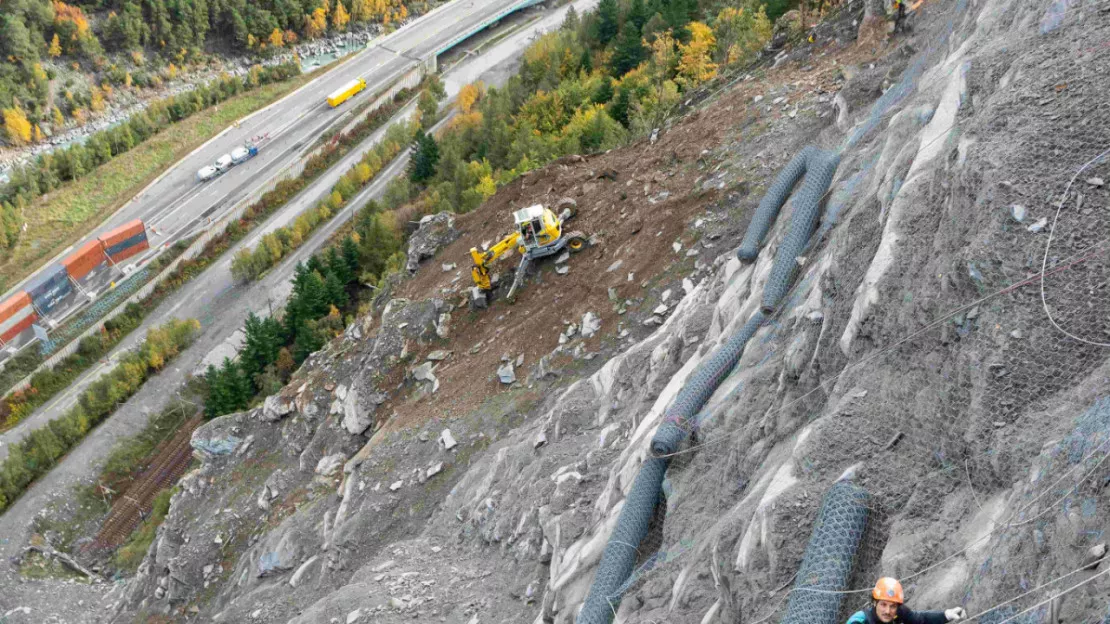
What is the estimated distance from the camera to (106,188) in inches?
2411

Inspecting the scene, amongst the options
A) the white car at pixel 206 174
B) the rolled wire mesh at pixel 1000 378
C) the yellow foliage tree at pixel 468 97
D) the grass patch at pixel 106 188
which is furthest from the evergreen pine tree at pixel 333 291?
the rolled wire mesh at pixel 1000 378

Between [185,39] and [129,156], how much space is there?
1495cm

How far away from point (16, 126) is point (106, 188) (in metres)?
8.75

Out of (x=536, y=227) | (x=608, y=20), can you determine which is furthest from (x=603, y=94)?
(x=536, y=227)

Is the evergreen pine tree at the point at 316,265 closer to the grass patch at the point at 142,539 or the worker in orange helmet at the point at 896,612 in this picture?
the grass patch at the point at 142,539

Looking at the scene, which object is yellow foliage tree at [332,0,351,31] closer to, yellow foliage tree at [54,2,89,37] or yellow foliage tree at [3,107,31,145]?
yellow foliage tree at [54,2,89,37]

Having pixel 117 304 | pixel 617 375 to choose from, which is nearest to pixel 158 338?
pixel 117 304

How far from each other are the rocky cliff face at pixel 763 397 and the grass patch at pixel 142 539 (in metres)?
6.07

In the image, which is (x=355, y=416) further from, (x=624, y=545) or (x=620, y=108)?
(x=620, y=108)

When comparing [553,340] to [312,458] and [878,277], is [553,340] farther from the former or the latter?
[878,277]

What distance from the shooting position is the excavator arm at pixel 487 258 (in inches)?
1041

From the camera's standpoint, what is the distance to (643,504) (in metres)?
14.3

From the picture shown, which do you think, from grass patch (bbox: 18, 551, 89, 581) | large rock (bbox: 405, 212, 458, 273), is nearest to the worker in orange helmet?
large rock (bbox: 405, 212, 458, 273)

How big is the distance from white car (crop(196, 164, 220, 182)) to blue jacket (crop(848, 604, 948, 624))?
2370 inches
